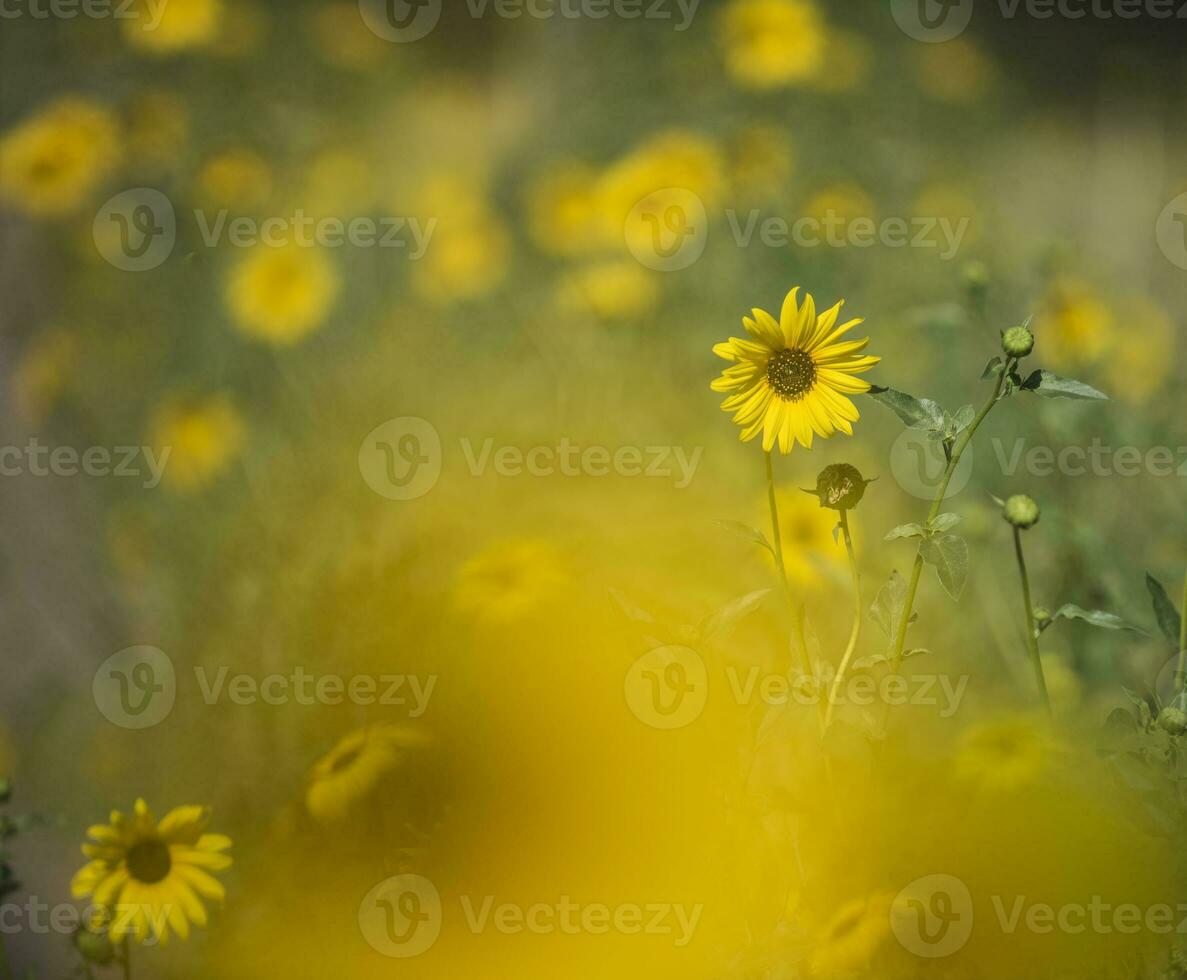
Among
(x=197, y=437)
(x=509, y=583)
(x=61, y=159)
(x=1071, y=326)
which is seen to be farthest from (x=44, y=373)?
(x=1071, y=326)

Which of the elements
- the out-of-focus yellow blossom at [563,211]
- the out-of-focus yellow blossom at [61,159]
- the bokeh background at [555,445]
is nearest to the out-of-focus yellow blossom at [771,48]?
the bokeh background at [555,445]

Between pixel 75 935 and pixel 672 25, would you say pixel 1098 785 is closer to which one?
pixel 75 935

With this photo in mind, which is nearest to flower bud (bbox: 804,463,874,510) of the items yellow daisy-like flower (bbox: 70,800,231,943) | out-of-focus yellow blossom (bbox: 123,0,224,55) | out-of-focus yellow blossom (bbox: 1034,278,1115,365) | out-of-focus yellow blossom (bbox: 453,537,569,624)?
out-of-focus yellow blossom (bbox: 453,537,569,624)

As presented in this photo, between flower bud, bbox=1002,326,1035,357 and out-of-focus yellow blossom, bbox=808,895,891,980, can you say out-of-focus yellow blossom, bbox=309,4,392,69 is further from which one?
out-of-focus yellow blossom, bbox=808,895,891,980

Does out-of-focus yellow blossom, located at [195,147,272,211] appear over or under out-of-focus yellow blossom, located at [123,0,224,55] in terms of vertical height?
under

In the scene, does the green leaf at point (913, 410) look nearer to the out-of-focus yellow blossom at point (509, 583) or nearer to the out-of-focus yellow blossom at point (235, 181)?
the out-of-focus yellow blossom at point (509, 583)

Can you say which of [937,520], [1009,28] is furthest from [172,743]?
[1009,28]
